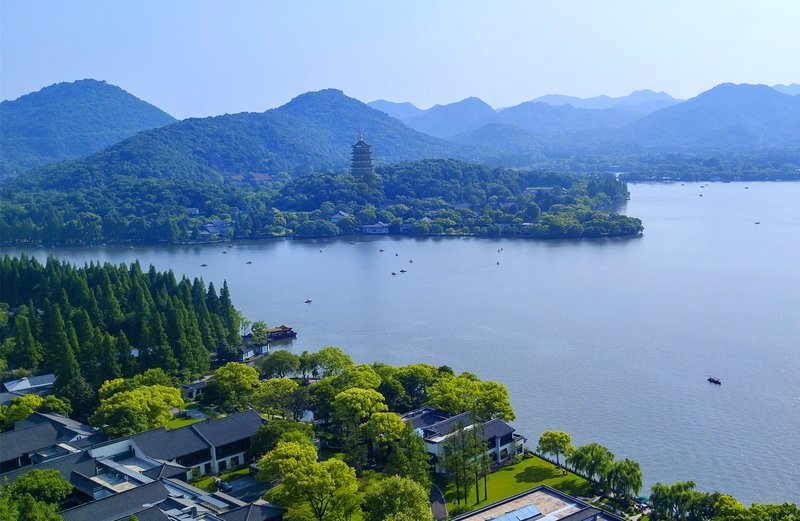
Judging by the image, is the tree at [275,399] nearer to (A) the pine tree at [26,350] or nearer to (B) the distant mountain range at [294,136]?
(A) the pine tree at [26,350]

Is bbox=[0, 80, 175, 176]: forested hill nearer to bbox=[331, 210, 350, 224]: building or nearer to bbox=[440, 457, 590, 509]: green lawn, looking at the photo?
bbox=[331, 210, 350, 224]: building

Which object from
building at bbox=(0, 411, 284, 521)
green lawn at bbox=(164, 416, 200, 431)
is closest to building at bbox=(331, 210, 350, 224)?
green lawn at bbox=(164, 416, 200, 431)

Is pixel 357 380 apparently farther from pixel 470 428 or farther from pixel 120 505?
pixel 120 505

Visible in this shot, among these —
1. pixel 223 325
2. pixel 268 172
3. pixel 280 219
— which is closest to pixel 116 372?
pixel 223 325

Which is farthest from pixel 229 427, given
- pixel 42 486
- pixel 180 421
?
pixel 42 486

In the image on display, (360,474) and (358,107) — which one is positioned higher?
(358,107)

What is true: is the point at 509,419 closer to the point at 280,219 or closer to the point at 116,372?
the point at 116,372
